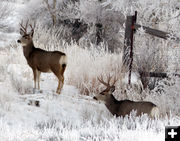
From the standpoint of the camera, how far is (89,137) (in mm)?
3502

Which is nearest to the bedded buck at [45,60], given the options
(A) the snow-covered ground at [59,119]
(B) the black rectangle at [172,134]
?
(A) the snow-covered ground at [59,119]

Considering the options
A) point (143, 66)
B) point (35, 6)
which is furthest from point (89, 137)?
point (35, 6)

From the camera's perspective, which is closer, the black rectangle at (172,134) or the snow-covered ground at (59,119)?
the black rectangle at (172,134)

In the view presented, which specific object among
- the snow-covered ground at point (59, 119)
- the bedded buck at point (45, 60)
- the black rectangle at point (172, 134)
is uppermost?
the bedded buck at point (45, 60)

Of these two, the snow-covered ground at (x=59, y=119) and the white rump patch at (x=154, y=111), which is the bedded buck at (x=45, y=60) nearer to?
the snow-covered ground at (x=59, y=119)

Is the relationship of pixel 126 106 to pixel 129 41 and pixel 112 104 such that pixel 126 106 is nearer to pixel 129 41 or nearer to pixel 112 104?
pixel 112 104

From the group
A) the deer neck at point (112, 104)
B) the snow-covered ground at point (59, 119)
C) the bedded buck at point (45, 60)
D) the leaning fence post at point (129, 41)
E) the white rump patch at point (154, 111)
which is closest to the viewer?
the snow-covered ground at point (59, 119)

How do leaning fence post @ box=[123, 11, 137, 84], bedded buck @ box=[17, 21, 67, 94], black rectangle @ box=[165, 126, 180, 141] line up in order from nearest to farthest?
black rectangle @ box=[165, 126, 180, 141] < bedded buck @ box=[17, 21, 67, 94] < leaning fence post @ box=[123, 11, 137, 84]

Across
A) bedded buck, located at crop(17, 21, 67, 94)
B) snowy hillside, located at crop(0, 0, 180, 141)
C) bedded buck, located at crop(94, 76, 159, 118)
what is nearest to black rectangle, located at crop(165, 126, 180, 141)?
snowy hillside, located at crop(0, 0, 180, 141)

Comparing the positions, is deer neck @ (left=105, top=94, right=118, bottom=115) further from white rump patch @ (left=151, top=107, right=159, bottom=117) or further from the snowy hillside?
white rump patch @ (left=151, top=107, right=159, bottom=117)

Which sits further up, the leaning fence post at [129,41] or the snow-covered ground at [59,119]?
the leaning fence post at [129,41]

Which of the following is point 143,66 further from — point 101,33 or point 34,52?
point 101,33

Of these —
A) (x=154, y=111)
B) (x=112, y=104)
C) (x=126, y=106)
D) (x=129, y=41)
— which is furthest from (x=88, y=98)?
(x=154, y=111)

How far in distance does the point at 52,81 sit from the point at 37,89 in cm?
107
